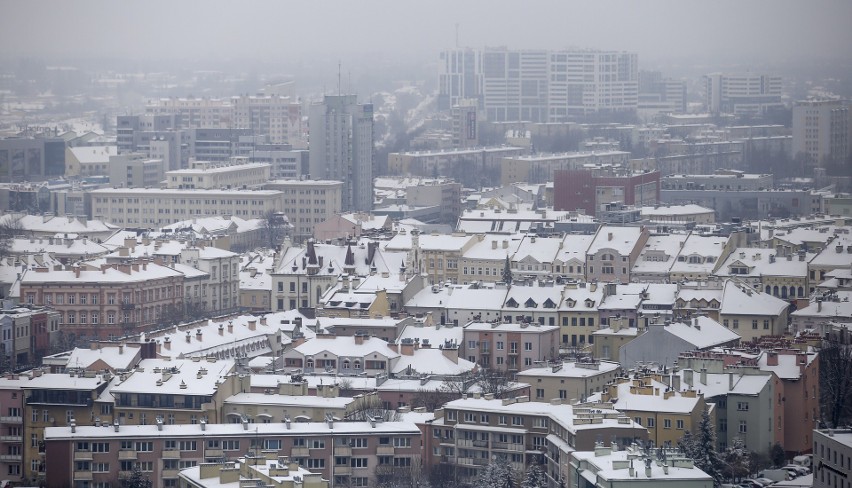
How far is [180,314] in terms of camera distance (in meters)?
42.8

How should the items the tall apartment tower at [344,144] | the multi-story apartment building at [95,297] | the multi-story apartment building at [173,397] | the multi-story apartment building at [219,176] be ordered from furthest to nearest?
the tall apartment tower at [344,144]
the multi-story apartment building at [219,176]
the multi-story apartment building at [95,297]
the multi-story apartment building at [173,397]

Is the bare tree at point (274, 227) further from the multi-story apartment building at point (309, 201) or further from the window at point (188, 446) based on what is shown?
the window at point (188, 446)

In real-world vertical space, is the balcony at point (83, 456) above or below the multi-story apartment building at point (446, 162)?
below

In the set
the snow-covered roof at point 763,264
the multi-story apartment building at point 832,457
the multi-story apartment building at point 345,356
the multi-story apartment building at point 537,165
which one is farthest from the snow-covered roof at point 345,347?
the multi-story apartment building at point 537,165

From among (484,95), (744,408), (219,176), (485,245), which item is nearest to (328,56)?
(484,95)

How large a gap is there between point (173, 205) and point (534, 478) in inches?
1403

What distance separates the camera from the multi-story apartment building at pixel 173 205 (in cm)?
6097

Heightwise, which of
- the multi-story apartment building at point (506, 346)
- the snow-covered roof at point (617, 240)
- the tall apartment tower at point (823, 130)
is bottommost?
the multi-story apartment building at point (506, 346)

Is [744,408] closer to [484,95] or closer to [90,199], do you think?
[90,199]

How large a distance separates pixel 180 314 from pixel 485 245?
634 cm

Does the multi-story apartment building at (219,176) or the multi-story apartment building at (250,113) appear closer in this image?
the multi-story apartment building at (219,176)

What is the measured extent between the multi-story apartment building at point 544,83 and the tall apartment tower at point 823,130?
114 ft

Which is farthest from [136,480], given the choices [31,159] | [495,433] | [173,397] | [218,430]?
[31,159]

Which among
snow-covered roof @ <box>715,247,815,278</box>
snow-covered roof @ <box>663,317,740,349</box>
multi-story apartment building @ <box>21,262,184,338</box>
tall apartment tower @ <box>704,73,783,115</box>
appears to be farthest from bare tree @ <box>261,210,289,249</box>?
tall apartment tower @ <box>704,73,783,115</box>
